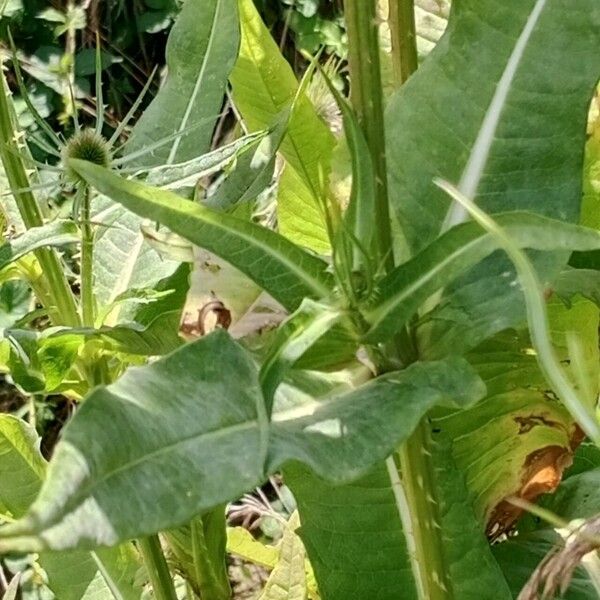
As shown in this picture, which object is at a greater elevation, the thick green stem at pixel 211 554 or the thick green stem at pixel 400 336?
the thick green stem at pixel 400 336

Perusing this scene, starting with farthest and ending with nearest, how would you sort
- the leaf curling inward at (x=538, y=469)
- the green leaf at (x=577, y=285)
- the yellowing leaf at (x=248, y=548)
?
the yellowing leaf at (x=248, y=548) → the leaf curling inward at (x=538, y=469) → the green leaf at (x=577, y=285)

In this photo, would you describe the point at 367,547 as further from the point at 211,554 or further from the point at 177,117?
the point at 177,117

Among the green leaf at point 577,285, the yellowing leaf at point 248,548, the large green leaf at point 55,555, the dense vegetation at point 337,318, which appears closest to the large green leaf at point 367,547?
the dense vegetation at point 337,318

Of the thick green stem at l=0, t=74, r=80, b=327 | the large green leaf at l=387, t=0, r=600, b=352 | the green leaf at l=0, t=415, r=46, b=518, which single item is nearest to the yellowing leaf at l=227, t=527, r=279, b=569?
the green leaf at l=0, t=415, r=46, b=518

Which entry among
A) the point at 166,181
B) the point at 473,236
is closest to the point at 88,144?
the point at 166,181

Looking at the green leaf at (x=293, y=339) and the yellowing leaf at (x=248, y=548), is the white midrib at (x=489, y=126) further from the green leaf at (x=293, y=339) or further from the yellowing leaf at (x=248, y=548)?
the yellowing leaf at (x=248, y=548)

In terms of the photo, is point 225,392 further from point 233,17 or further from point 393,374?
point 233,17

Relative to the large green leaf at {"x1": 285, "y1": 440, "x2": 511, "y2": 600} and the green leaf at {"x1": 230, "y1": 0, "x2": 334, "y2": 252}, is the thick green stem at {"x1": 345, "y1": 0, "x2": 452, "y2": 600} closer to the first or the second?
the large green leaf at {"x1": 285, "y1": 440, "x2": 511, "y2": 600}
